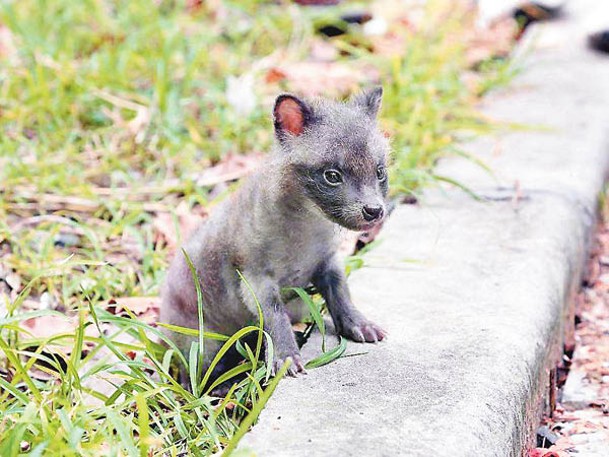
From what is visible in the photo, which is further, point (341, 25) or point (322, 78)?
point (341, 25)

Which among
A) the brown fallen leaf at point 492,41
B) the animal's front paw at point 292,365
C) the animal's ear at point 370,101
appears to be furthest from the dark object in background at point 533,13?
the animal's front paw at point 292,365

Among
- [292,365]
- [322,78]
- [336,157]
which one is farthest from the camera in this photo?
[322,78]

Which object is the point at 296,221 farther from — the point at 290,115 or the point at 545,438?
the point at 545,438

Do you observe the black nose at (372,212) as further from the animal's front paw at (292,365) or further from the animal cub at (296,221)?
the animal's front paw at (292,365)

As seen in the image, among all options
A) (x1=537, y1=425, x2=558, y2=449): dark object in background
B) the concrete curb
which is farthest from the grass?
(x1=537, y1=425, x2=558, y2=449): dark object in background

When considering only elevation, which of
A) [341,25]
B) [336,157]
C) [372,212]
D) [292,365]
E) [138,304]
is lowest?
[138,304]

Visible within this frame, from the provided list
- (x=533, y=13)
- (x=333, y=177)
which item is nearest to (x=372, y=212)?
(x=333, y=177)

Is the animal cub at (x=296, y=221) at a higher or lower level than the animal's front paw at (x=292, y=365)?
higher
